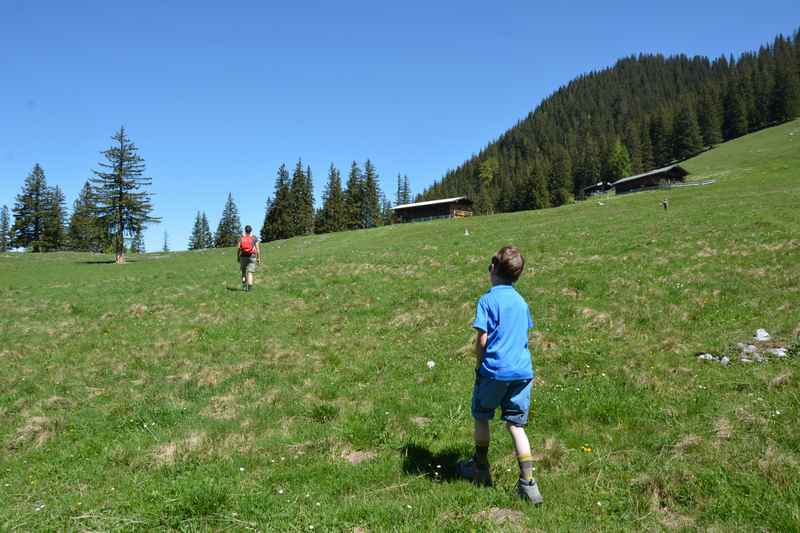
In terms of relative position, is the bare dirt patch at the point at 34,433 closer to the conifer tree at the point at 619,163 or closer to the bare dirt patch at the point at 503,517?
the bare dirt patch at the point at 503,517

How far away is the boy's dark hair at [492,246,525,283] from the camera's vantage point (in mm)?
5570

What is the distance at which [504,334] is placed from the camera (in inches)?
214

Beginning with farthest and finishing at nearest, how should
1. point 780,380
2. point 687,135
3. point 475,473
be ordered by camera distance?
point 687,135
point 780,380
point 475,473

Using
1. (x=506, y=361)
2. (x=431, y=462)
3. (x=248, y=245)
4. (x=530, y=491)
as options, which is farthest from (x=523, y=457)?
(x=248, y=245)

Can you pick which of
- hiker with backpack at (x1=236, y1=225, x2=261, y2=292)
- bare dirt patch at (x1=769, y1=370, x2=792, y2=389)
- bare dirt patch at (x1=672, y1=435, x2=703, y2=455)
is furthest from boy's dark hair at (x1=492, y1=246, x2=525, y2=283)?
hiker with backpack at (x1=236, y1=225, x2=261, y2=292)

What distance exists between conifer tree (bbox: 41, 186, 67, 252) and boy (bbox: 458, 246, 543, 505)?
4372 inches

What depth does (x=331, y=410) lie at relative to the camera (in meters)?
8.43

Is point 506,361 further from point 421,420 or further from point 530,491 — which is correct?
point 421,420

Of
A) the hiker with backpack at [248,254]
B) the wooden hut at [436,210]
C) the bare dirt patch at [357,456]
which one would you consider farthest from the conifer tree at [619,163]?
the bare dirt patch at [357,456]

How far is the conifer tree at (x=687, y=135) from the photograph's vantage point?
125750mm

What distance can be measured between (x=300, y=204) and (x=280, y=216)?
213 inches

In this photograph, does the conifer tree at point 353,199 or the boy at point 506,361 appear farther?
the conifer tree at point 353,199

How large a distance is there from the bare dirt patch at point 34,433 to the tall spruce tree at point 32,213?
103744 millimetres

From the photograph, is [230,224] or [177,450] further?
[230,224]
